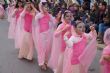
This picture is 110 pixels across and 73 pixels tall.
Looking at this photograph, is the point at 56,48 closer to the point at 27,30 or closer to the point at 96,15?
the point at 27,30

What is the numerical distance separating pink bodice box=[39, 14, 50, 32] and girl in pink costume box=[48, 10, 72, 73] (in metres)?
0.57

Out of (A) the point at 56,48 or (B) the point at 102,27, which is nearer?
(A) the point at 56,48

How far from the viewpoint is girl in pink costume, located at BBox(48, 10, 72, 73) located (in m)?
7.45

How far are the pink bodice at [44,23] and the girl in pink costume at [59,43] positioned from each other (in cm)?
57

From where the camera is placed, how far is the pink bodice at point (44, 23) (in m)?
8.57

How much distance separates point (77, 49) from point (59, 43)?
130 cm

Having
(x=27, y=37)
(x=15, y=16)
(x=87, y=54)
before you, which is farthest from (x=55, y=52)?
(x=15, y=16)

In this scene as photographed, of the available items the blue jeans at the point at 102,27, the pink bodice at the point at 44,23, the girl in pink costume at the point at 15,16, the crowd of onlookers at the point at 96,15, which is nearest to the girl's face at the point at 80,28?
the pink bodice at the point at 44,23

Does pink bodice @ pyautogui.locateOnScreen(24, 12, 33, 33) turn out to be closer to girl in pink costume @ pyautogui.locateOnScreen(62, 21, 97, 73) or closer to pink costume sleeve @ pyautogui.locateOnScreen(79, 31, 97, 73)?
girl in pink costume @ pyautogui.locateOnScreen(62, 21, 97, 73)

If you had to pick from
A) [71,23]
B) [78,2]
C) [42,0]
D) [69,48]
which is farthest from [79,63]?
[78,2]

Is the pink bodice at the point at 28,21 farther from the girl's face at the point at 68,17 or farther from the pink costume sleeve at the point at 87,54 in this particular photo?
the pink costume sleeve at the point at 87,54

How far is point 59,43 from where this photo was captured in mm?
7863

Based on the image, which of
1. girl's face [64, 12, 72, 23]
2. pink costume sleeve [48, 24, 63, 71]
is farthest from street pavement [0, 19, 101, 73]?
girl's face [64, 12, 72, 23]

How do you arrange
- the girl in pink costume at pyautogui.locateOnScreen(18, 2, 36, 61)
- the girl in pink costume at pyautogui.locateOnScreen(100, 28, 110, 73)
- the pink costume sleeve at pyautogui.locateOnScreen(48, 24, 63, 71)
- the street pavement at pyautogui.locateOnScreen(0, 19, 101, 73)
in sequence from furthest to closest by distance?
the girl in pink costume at pyautogui.locateOnScreen(18, 2, 36, 61) < the street pavement at pyautogui.locateOnScreen(0, 19, 101, 73) < the pink costume sleeve at pyautogui.locateOnScreen(48, 24, 63, 71) < the girl in pink costume at pyautogui.locateOnScreen(100, 28, 110, 73)
